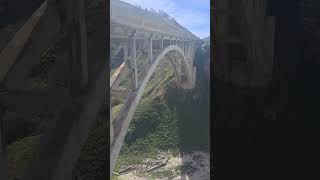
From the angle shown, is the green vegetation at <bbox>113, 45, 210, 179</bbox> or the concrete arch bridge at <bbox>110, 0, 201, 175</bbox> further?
the green vegetation at <bbox>113, 45, 210, 179</bbox>

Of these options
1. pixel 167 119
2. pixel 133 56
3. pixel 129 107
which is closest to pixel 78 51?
pixel 129 107

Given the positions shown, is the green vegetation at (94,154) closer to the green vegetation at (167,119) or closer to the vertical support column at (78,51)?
the vertical support column at (78,51)

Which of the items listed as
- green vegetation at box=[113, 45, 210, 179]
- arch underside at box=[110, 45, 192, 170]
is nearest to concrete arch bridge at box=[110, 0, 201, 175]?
arch underside at box=[110, 45, 192, 170]

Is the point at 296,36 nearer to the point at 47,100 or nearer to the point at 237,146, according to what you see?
the point at 237,146

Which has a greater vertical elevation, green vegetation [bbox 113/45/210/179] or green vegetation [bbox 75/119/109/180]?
green vegetation [bbox 75/119/109/180]

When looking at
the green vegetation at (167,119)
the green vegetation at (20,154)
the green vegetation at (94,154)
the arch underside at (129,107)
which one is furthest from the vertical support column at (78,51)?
the green vegetation at (167,119)

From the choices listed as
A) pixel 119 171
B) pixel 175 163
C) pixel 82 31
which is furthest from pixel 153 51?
pixel 82 31

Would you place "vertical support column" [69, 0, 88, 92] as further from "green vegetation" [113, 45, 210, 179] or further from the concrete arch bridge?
"green vegetation" [113, 45, 210, 179]

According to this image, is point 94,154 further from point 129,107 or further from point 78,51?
point 129,107

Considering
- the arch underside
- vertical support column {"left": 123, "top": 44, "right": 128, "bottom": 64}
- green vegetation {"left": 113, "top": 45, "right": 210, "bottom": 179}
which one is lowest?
green vegetation {"left": 113, "top": 45, "right": 210, "bottom": 179}

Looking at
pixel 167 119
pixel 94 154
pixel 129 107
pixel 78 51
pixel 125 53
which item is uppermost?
pixel 125 53

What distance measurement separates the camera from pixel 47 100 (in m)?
2.44

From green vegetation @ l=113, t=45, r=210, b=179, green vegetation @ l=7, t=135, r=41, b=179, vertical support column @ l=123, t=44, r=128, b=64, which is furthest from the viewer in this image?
green vegetation @ l=113, t=45, r=210, b=179

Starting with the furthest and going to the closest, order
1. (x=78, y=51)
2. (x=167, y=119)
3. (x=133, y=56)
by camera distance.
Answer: (x=167, y=119) → (x=133, y=56) → (x=78, y=51)
